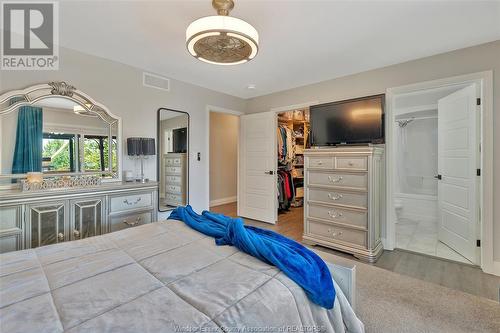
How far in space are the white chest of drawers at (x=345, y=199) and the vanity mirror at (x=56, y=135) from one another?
2.59 metres

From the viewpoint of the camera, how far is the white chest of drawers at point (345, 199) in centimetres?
274

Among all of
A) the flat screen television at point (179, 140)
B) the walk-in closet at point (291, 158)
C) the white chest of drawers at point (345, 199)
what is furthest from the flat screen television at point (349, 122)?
the flat screen television at point (179, 140)

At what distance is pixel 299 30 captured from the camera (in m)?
2.18

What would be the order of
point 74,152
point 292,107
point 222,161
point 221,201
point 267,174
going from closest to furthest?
point 74,152 → point 292,107 → point 267,174 → point 221,201 → point 222,161

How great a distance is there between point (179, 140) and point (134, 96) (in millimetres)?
863

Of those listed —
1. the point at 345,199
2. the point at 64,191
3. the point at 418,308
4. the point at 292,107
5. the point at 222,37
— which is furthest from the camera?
the point at 292,107

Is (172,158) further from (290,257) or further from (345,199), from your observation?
(290,257)

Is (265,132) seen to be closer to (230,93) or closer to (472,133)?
(230,93)

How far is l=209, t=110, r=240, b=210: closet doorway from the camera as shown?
5920mm

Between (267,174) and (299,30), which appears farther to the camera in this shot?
(267,174)

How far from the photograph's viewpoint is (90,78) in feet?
8.80

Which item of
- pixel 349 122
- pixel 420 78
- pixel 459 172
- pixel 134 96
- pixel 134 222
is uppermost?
pixel 420 78

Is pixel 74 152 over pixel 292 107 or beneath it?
beneath

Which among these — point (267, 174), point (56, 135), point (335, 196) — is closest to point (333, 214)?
point (335, 196)
